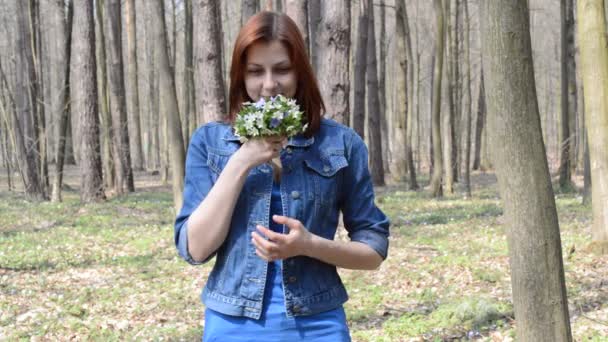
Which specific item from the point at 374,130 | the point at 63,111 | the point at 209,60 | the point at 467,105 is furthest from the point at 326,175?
the point at 467,105

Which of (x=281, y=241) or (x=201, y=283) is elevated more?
(x=281, y=241)

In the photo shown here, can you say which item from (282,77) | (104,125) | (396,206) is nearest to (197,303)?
(282,77)

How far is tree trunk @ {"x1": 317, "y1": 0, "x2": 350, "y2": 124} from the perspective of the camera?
950 centimetres

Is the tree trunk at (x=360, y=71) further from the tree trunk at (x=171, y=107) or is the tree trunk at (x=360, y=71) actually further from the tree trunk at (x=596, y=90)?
the tree trunk at (x=596, y=90)

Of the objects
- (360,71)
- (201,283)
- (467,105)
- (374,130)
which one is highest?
(360,71)

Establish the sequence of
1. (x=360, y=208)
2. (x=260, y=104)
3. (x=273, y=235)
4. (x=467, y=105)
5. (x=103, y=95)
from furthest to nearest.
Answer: (x=467, y=105), (x=103, y=95), (x=360, y=208), (x=260, y=104), (x=273, y=235)

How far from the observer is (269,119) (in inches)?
72.0

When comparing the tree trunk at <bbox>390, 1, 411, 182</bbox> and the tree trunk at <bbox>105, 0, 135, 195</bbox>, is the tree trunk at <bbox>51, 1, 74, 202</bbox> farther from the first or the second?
the tree trunk at <bbox>390, 1, 411, 182</bbox>

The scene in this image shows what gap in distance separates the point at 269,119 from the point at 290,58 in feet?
0.93

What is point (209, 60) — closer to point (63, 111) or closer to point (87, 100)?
point (87, 100)

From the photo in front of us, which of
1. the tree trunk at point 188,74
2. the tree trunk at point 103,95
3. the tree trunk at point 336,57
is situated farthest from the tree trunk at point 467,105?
the tree trunk at point 103,95

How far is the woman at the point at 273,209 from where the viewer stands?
191cm

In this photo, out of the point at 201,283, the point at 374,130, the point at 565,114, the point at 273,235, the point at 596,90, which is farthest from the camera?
the point at 374,130

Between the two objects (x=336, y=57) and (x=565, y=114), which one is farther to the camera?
(x=565, y=114)
